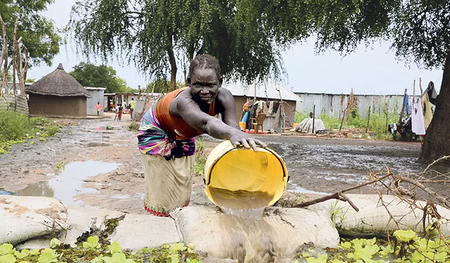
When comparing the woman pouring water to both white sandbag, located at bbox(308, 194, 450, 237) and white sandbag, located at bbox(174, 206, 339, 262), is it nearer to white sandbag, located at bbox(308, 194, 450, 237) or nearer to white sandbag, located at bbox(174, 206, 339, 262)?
white sandbag, located at bbox(174, 206, 339, 262)

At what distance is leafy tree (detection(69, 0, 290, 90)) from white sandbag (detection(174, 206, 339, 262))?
8.98 metres

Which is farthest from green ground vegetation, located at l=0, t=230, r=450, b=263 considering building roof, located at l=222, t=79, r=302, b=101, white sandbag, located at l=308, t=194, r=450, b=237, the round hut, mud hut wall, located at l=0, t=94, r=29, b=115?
the round hut

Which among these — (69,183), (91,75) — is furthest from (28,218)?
(91,75)

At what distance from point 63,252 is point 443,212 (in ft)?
8.66

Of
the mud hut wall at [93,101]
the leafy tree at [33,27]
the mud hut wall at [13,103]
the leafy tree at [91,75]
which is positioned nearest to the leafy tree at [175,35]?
the mud hut wall at [13,103]

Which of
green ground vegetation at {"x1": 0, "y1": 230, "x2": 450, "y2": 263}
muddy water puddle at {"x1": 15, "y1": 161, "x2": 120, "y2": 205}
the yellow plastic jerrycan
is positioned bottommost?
muddy water puddle at {"x1": 15, "y1": 161, "x2": 120, "y2": 205}

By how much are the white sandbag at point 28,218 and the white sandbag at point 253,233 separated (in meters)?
0.77

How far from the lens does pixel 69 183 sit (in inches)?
214

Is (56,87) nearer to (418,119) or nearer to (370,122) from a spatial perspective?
(370,122)

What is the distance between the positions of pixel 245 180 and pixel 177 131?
58 centimetres

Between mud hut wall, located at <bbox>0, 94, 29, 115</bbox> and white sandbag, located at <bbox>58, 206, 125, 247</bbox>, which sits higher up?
mud hut wall, located at <bbox>0, 94, 29, 115</bbox>

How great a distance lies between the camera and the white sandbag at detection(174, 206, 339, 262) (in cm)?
239

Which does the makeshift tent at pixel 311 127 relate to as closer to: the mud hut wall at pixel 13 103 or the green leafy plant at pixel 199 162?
the green leafy plant at pixel 199 162

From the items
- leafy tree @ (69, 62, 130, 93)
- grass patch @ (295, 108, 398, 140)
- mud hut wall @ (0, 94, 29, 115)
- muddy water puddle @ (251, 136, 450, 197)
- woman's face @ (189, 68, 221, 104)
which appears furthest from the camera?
leafy tree @ (69, 62, 130, 93)
